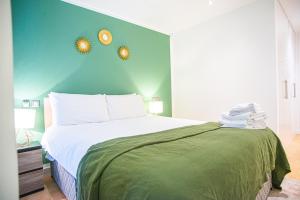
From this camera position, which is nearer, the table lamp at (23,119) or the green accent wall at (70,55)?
the table lamp at (23,119)

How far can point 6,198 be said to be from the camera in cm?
65

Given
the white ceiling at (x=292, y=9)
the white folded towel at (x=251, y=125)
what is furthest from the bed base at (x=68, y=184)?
the white ceiling at (x=292, y=9)

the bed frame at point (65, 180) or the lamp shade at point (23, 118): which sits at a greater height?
the lamp shade at point (23, 118)

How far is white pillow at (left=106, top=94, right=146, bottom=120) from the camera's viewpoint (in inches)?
105

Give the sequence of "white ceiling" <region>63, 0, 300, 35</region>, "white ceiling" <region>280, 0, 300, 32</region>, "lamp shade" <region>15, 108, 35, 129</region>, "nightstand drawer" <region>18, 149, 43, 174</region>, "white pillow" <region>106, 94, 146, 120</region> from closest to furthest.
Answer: "nightstand drawer" <region>18, 149, 43, 174</region> → "lamp shade" <region>15, 108, 35, 129</region> → "white pillow" <region>106, 94, 146, 120</region> → "white ceiling" <region>63, 0, 300, 35</region> → "white ceiling" <region>280, 0, 300, 32</region>

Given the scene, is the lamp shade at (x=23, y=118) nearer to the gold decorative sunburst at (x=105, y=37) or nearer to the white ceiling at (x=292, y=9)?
the gold decorative sunburst at (x=105, y=37)

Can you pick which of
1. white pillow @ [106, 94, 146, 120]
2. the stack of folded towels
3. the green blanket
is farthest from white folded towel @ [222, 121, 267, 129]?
white pillow @ [106, 94, 146, 120]

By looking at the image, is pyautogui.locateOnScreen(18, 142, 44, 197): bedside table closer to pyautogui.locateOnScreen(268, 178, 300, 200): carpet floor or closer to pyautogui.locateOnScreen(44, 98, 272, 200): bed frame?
pyautogui.locateOnScreen(44, 98, 272, 200): bed frame

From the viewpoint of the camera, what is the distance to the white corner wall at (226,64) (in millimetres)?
2766

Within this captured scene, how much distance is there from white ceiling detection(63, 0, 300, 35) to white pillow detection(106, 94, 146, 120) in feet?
4.82

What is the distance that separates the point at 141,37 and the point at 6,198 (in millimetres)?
3407

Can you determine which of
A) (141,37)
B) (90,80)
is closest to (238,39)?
(141,37)

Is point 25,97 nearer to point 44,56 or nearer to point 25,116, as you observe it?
point 25,116

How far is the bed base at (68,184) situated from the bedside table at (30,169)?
179 millimetres
